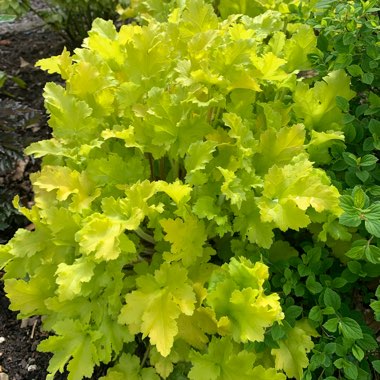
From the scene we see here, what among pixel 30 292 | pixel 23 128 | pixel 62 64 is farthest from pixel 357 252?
pixel 23 128

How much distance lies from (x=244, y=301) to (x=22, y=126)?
5.31 feet

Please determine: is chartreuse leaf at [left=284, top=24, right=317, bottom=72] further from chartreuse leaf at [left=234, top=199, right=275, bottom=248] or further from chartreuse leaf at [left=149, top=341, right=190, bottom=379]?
chartreuse leaf at [left=149, top=341, right=190, bottom=379]

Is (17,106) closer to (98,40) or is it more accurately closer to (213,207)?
(98,40)

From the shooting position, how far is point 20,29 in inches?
158

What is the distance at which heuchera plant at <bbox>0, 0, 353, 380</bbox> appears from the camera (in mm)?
1535

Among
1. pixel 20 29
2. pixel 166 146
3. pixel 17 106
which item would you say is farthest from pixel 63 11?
pixel 166 146

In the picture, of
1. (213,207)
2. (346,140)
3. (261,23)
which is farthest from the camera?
(261,23)

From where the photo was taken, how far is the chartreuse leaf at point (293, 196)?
5.01 feet

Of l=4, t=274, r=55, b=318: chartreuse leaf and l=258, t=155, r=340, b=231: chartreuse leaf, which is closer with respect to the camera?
l=258, t=155, r=340, b=231: chartreuse leaf

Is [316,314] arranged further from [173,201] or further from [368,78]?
[368,78]

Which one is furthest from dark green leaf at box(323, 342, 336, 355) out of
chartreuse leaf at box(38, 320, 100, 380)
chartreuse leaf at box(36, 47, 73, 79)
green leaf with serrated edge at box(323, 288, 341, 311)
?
chartreuse leaf at box(36, 47, 73, 79)

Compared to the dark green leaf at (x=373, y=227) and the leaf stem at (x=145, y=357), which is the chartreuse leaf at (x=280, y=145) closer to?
the dark green leaf at (x=373, y=227)

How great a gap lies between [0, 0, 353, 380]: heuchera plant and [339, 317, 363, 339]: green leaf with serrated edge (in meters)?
0.12

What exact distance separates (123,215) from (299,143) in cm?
61
